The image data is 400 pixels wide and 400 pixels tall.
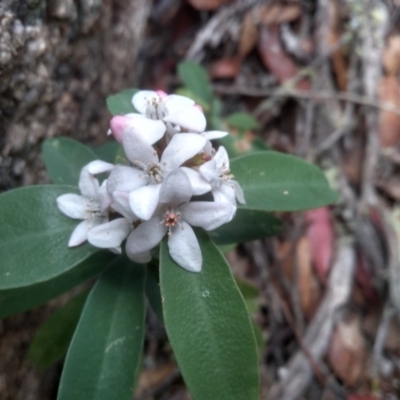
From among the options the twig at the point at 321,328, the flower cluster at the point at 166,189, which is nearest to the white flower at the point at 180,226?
the flower cluster at the point at 166,189

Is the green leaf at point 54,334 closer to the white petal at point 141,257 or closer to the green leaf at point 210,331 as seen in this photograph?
the white petal at point 141,257

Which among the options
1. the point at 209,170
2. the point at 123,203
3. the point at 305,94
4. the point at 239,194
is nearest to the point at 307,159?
the point at 305,94

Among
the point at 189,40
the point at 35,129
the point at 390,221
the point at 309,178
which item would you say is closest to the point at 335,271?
the point at 390,221

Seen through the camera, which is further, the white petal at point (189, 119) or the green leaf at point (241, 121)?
the green leaf at point (241, 121)

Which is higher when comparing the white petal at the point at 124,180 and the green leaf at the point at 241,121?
the white petal at the point at 124,180

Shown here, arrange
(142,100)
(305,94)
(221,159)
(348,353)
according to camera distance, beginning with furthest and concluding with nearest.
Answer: (305,94) → (348,353) → (142,100) → (221,159)

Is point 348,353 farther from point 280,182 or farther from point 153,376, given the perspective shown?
point 280,182

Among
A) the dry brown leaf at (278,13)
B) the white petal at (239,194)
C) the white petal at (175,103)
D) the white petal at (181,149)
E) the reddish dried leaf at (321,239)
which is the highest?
the white petal at (175,103)

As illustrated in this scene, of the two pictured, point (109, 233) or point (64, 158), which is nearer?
point (109, 233)
